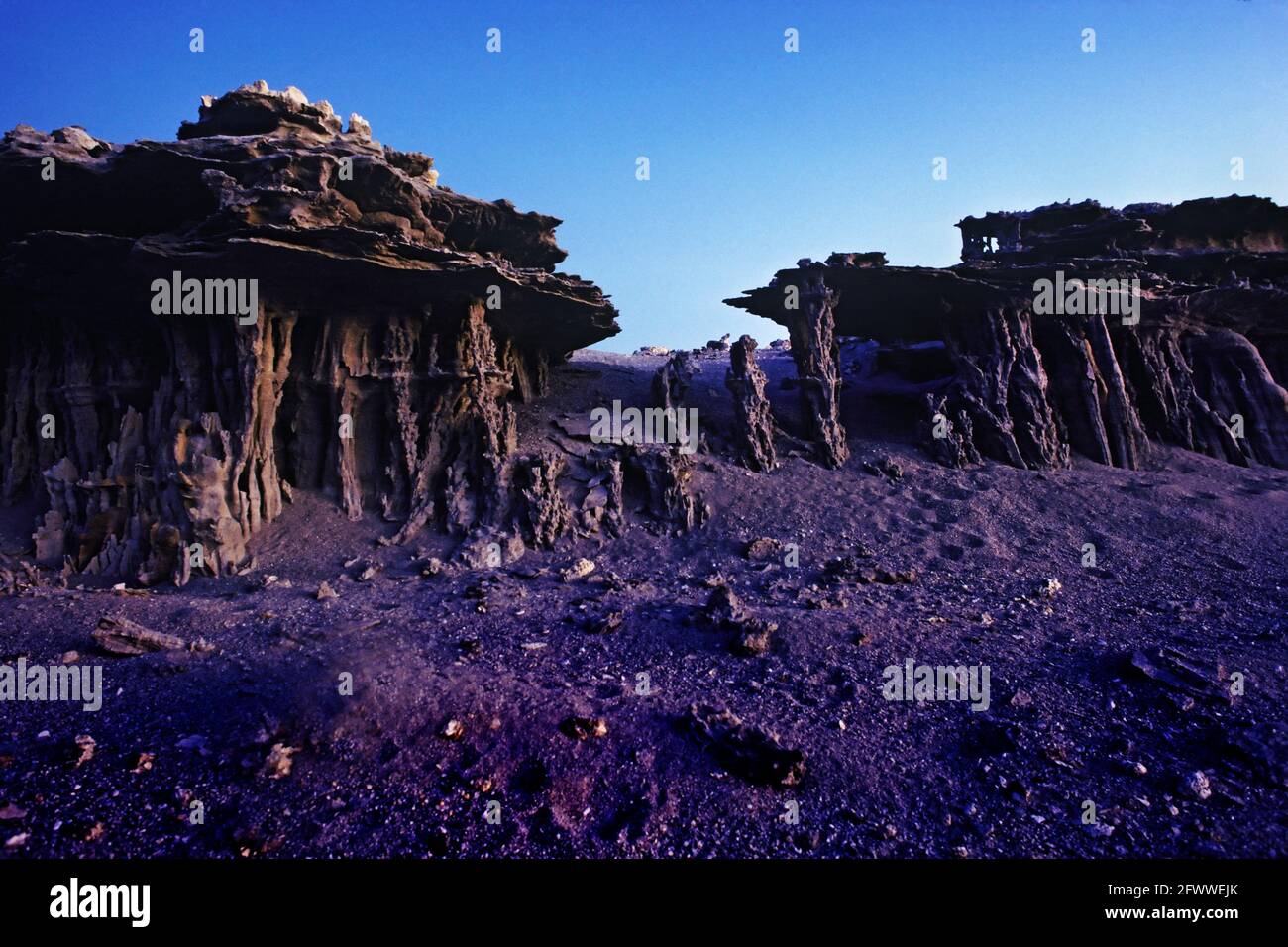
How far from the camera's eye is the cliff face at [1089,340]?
2006cm

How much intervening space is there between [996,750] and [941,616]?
14.3ft

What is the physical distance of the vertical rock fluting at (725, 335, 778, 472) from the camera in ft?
61.1

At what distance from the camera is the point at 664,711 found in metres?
7.44

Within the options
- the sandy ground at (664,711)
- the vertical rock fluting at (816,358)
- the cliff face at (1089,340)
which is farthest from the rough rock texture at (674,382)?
the sandy ground at (664,711)

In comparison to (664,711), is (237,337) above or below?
above

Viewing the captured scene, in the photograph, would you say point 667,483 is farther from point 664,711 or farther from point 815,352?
point 664,711

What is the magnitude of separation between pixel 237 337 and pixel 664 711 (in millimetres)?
13916

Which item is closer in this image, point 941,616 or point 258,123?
point 941,616

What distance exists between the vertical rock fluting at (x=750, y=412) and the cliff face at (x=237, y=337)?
19.4ft

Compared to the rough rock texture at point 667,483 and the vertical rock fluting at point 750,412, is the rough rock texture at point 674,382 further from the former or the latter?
the rough rock texture at point 667,483

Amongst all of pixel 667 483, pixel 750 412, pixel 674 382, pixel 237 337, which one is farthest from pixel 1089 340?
pixel 237 337

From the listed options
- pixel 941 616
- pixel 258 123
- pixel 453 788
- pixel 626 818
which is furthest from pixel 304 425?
pixel 941 616

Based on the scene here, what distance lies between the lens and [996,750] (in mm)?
6617

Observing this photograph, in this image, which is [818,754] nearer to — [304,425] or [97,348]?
[304,425]
